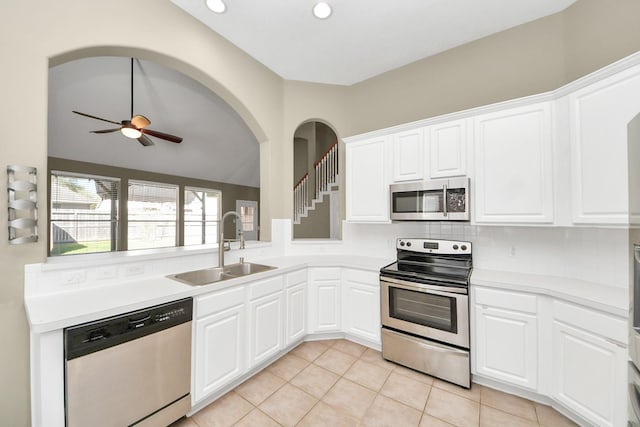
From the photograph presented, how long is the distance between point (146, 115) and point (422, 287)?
17.7 ft

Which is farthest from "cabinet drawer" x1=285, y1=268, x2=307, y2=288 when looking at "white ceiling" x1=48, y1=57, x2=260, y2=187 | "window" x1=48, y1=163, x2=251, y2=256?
"white ceiling" x1=48, y1=57, x2=260, y2=187

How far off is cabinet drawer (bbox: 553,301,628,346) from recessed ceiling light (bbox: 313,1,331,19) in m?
3.06

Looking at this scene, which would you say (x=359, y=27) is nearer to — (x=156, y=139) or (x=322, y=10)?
(x=322, y=10)

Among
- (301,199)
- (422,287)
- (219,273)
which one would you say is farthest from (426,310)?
(301,199)

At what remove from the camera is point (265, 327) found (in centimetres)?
240

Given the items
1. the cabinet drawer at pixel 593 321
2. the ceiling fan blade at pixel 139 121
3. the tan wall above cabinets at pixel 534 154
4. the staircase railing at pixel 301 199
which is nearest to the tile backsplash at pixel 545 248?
the tan wall above cabinets at pixel 534 154

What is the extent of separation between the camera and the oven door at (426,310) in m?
2.18

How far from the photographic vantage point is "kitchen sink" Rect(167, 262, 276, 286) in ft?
7.54

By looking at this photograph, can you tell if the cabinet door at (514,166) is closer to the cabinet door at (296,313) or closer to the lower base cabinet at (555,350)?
the lower base cabinet at (555,350)

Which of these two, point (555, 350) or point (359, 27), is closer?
point (555, 350)

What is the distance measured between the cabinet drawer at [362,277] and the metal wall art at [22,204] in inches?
98.5

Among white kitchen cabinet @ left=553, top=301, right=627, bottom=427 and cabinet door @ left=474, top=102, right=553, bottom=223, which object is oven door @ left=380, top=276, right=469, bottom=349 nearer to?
white kitchen cabinet @ left=553, top=301, right=627, bottom=427

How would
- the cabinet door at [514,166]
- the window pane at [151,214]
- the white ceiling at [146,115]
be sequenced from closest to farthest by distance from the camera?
1. the cabinet door at [514,166]
2. the white ceiling at [146,115]
3. the window pane at [151,214]

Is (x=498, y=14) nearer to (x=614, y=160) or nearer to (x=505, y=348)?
(x=614, y=160)
